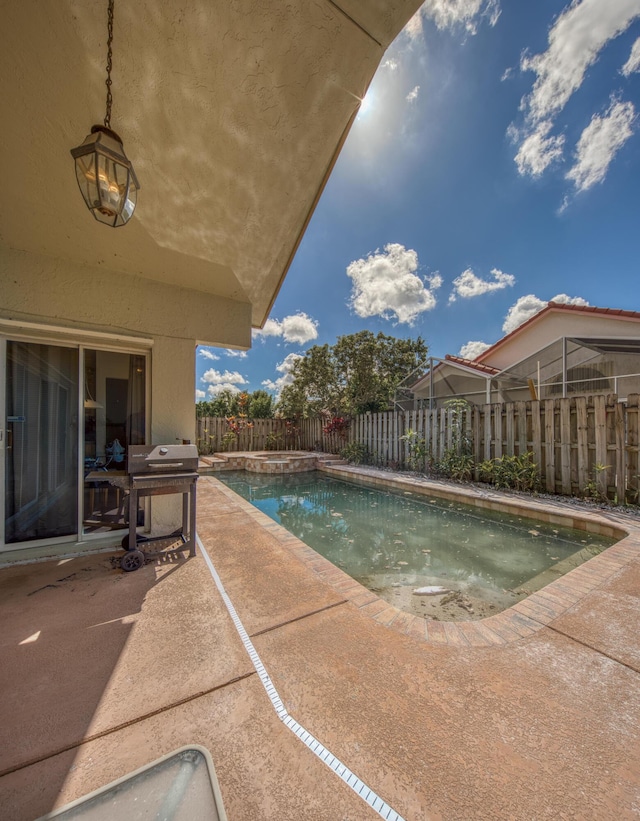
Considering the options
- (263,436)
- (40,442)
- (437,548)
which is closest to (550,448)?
(437,548)

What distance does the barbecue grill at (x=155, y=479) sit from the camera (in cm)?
265

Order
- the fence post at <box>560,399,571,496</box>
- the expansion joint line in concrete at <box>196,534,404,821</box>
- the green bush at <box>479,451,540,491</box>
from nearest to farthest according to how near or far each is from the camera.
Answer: the expansion joint line in concrete at <box>196,534,404,821</box> < the fence post at <box>560,399,571,496</box> < the green bush at <box>479,451,540,491</box>

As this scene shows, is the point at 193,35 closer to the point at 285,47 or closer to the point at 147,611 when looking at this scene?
the point at 285,47

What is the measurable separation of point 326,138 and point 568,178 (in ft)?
29.1

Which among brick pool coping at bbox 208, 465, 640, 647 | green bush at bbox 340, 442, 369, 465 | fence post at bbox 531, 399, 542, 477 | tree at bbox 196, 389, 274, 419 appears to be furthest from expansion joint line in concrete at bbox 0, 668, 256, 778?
tree at bbox 196, 389, 274, 419

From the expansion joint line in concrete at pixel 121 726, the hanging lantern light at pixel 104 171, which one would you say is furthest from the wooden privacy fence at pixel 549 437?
the hanging lantern light at pixel 104 171

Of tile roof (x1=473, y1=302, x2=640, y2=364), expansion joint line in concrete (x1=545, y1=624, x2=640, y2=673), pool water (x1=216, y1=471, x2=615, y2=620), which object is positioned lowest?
pool water (x1=216, y1=471, x2=615, y2=620)

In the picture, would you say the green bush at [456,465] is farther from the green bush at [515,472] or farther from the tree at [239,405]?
the tree at [239,405]

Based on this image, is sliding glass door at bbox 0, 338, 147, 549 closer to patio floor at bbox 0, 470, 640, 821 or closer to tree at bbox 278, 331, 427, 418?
patio floor at bbox 0, 470, 640, 821

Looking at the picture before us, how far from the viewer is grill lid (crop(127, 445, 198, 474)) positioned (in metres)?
2.66

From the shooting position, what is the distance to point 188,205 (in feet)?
8.59

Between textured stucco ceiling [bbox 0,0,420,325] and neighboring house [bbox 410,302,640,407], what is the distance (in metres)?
7.11

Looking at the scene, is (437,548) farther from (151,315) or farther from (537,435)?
(151,315)

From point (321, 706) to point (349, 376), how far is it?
37.0 feet
